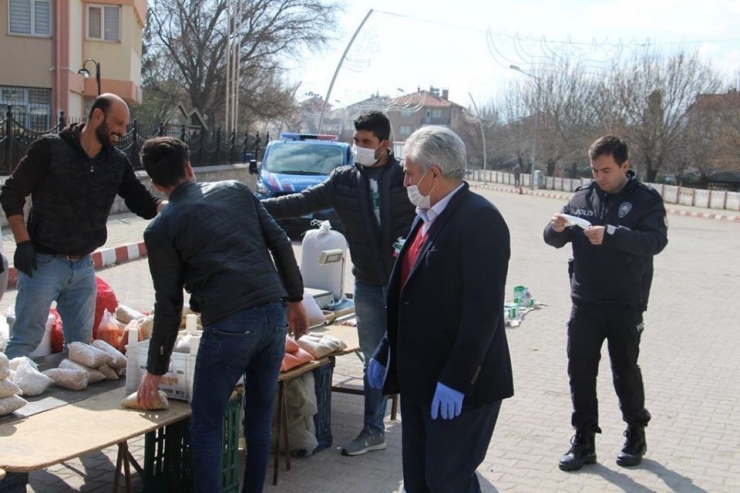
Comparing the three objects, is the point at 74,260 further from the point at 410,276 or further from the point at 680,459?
the point at 680,459

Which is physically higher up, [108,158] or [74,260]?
[108,158]

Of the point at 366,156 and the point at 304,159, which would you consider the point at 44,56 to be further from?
the point at 366,156

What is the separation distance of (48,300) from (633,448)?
3.63m

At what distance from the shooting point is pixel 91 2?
33.4m

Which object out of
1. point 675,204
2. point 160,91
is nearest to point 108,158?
point 675,204

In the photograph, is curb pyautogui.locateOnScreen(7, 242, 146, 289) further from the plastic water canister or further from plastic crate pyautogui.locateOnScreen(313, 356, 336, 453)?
plastic crate pyautogui.locateOnScreen(313, 356, 336, 453)

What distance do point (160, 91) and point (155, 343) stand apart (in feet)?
171

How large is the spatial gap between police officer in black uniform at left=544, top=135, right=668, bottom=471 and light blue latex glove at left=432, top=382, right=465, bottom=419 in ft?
6.75

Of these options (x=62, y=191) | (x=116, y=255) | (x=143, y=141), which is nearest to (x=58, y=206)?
(x=62, y=191)

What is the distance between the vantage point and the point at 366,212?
17.3 ft

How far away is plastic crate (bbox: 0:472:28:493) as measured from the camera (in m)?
3.55

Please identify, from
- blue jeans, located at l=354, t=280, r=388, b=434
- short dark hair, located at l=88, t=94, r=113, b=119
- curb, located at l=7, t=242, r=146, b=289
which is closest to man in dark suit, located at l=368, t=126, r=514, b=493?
blue jeans, located at l=354, t=280, r=388, b=434

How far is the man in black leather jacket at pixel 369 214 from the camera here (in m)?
5.25

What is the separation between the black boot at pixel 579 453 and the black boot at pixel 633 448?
0.18 metres
